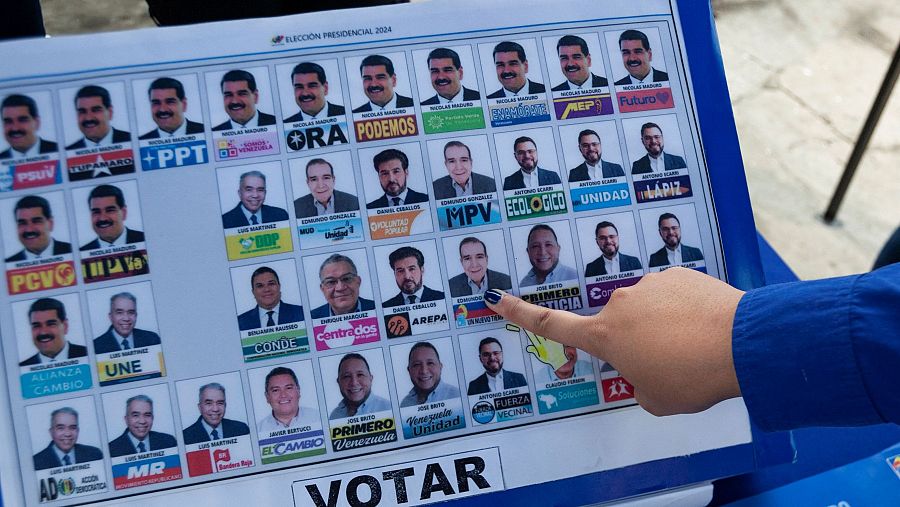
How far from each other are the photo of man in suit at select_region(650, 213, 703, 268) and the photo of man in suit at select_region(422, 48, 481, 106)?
0.66 feet

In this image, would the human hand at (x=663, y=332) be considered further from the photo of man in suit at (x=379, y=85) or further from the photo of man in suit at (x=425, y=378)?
the photo of man in suit at (x=379, y=85)

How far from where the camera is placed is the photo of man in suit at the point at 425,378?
26.5 inches

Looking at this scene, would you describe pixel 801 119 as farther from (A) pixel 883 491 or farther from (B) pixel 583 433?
(B) pixel 583 433

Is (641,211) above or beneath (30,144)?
beneath

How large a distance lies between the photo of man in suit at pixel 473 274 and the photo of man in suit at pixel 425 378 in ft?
0.17

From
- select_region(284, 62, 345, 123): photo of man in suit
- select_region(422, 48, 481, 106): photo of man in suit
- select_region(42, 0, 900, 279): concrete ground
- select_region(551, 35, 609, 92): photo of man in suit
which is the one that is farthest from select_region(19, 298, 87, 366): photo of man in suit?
select_region(42, 0, 900, 279): concrete ground

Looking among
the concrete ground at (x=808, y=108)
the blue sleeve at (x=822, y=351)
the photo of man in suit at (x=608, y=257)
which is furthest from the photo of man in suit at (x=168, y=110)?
the concrete ground at (x=808, y=108)

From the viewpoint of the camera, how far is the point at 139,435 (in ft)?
Result: 2.07

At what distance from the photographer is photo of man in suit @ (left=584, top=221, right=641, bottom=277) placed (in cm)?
72

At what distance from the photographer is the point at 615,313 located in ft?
2.23

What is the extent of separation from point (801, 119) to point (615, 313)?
5.72 feet

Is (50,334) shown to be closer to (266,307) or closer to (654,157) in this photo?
(266,307)

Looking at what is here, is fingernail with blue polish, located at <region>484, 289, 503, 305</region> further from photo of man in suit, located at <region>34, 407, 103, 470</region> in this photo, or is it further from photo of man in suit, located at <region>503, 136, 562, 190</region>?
photo of man in suit, located at <region>34, 407, 103, 470</region>

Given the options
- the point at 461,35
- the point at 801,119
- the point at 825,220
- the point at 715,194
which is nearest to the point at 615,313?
the point at 715,194
